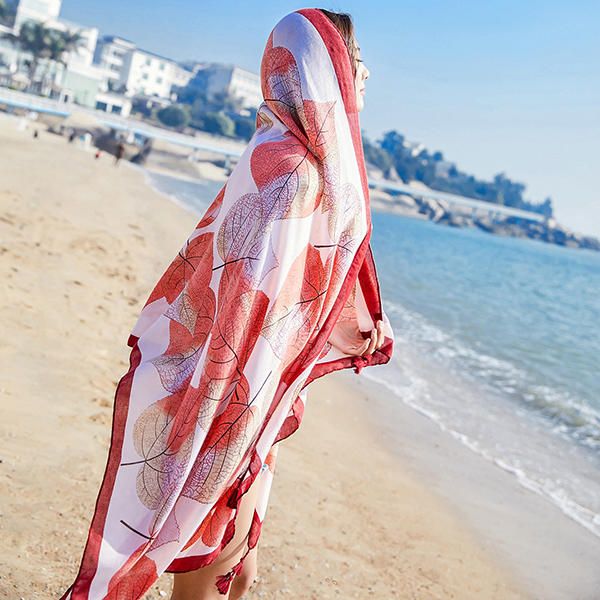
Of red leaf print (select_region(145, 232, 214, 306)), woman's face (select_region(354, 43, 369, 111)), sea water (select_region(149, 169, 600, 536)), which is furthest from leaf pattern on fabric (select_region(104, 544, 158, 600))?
sea water (select_region(149, 169, 600, 536))

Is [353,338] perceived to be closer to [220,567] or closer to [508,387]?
[220,567]

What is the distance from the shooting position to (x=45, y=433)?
352cm

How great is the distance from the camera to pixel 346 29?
6.09 ft

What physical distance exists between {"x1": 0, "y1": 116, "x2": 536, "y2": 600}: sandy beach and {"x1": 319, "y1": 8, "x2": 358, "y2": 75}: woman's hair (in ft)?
5.77

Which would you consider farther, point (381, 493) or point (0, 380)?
point (381, 493)

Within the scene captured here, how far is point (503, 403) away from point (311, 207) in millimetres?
6560

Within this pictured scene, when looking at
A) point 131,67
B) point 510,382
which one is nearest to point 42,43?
point 131,67

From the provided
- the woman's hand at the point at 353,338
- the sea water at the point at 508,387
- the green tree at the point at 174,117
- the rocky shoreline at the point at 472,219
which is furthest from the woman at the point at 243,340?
the rocky shoreline at the point at 472,219

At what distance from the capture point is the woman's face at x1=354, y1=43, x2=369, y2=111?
188cm

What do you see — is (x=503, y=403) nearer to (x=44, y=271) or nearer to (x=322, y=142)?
(x=44, y=271)

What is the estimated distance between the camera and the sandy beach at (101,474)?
2.89 m

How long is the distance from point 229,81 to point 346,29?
149663 millimetres

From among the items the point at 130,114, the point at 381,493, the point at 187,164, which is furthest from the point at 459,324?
the point at 130,114

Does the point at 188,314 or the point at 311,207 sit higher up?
the point at 311,207
